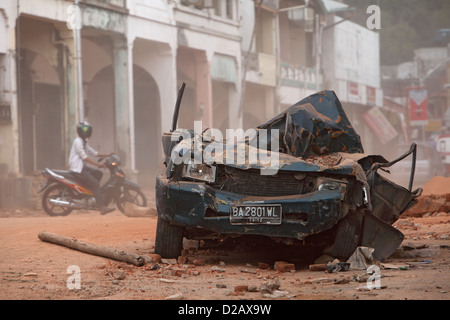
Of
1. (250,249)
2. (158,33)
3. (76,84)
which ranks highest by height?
(158,33)

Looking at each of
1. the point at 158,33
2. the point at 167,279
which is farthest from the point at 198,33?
the point at 167,279

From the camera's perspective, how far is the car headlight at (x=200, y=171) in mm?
6867

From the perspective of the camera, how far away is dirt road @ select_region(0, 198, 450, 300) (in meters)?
5.58

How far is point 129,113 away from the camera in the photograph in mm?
22328

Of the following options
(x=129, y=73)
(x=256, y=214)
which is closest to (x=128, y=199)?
(x=129, y=73)

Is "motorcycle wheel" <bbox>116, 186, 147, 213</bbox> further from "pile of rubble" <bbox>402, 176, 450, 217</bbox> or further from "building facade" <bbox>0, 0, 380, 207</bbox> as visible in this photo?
"pile of rubble" <bbox>402, 176, 450, 217</bbox>

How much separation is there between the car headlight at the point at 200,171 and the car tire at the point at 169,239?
598 millimetres

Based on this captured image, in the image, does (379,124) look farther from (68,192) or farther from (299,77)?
(68,192)

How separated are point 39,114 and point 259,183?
605 inches

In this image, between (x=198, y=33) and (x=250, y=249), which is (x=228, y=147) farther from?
(x=198, y=33)

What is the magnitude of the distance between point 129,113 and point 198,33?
516cm

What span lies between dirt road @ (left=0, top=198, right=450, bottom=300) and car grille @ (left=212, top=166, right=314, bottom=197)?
28.8 inches

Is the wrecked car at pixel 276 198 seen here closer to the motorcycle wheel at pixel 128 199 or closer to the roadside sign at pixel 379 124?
the motorcycle wheel at pixel 128 199
